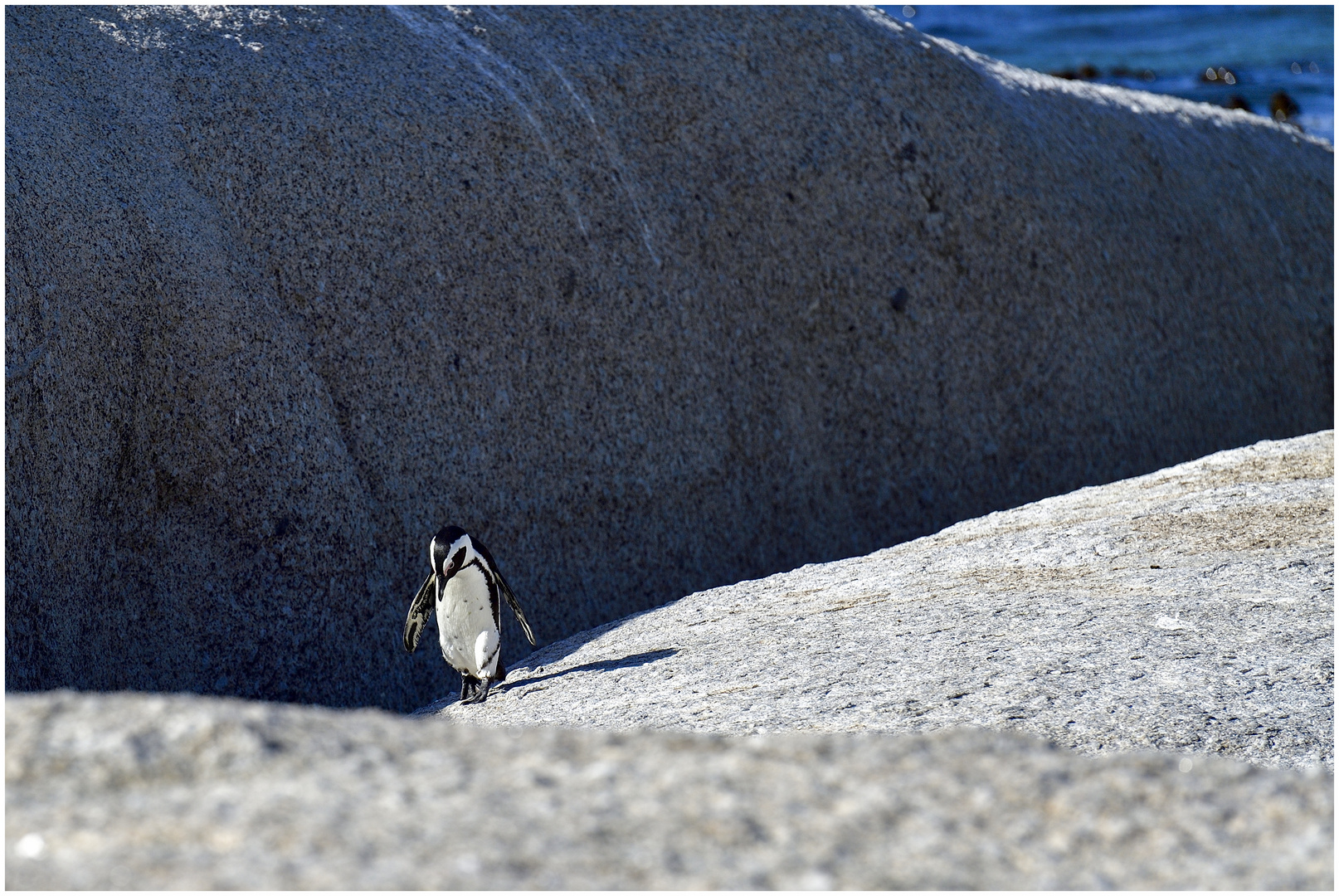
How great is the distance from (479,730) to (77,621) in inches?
132

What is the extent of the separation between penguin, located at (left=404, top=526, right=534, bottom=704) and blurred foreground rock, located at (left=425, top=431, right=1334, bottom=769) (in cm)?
12

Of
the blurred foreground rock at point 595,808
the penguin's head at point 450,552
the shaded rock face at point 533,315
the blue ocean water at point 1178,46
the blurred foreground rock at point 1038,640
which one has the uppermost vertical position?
the blue ocean water at point 1178,46

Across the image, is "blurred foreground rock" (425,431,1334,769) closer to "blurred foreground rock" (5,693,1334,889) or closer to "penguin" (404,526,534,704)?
"penguin" (404,526,534,704)

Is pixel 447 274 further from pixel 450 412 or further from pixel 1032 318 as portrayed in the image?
pixel 1032 318

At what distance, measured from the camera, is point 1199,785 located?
1776 millimetres

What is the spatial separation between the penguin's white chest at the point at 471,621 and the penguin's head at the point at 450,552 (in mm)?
75

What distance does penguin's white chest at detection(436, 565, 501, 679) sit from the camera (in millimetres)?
4578

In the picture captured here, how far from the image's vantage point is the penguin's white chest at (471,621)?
4.58 m

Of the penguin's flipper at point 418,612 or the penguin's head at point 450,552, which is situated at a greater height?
the penguin's head at point 450,552

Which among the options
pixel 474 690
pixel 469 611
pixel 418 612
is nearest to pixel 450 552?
pixel 469 611

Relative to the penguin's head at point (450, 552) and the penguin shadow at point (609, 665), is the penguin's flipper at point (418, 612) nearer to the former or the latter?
the penguin's head at point (450, 552)

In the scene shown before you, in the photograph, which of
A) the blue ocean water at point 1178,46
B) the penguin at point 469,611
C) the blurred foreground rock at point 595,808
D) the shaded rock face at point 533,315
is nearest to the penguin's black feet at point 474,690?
the penguin at point 469,611

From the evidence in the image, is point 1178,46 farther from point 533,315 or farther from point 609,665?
point 609,665

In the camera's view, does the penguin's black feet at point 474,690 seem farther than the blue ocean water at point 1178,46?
No
